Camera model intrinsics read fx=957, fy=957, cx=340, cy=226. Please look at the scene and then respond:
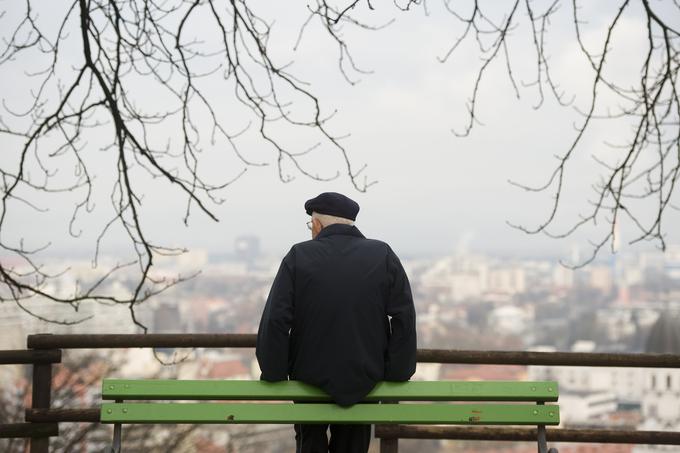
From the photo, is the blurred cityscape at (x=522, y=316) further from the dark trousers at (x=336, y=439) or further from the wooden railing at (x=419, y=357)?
the dark trousers at (x=336, y=439)

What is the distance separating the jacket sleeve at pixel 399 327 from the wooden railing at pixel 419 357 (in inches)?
42.3

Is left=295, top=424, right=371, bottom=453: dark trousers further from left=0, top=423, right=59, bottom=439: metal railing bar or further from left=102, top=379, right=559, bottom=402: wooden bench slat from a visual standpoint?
left=0, top=423, right=59, bottom=439: metal railing bar

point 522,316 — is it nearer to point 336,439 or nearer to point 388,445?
point 388,445

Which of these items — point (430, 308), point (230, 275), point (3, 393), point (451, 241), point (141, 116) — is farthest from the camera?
point (451, 241)

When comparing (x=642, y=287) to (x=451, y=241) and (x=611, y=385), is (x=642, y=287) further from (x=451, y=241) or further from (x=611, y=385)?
(x=451, y=241)

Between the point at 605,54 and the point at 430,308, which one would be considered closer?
the point at 605,54

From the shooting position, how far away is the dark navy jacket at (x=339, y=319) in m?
3.38

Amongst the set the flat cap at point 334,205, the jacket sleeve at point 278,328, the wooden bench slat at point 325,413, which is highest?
the flat cap at point 334,205

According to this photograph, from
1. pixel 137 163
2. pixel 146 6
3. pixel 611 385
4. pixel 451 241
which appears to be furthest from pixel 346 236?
pixel 451 241

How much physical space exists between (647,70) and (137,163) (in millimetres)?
2967

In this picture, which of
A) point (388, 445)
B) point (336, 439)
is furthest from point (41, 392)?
point (336, 439)

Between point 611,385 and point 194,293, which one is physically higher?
point 194,293

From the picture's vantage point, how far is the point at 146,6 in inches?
219

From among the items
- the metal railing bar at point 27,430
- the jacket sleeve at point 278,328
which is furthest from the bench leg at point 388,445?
the metal railing bar at point 27,430
